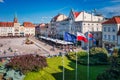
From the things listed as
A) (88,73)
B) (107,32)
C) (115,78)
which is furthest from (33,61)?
(107,32)

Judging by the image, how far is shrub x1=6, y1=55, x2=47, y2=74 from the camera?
2709 centimetres

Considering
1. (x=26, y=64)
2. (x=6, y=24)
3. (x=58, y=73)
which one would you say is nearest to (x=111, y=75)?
(x=58, y=73)

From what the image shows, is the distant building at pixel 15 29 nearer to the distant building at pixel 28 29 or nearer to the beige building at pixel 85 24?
the distant building at pixel 28 29

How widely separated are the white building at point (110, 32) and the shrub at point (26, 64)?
88.4 feet

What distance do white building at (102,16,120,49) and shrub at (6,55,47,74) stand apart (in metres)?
26.9

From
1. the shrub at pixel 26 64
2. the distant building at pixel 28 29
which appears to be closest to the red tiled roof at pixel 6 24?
the distant building at pixel 28 29

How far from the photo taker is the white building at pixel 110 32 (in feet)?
168

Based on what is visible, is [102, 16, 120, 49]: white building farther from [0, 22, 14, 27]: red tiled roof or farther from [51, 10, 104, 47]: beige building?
[0, 22, 14, 27]: red tiled roof

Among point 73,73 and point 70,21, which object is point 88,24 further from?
point 73,73

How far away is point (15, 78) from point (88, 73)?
10.7 meters

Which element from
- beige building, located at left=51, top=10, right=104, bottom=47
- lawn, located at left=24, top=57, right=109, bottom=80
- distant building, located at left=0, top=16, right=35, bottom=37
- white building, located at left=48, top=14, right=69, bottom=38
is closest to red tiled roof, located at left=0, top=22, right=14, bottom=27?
distant building, located at left=0, top=16, right=35, bottom=37

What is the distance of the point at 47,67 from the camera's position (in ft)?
104

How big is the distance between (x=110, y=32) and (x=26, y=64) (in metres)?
31.4

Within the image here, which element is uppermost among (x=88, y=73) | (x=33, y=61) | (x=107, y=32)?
(x=107, y=32)
